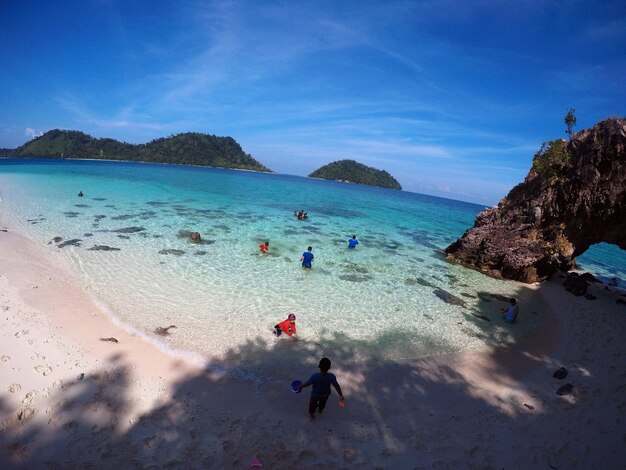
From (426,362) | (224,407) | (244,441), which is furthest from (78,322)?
(426,362)

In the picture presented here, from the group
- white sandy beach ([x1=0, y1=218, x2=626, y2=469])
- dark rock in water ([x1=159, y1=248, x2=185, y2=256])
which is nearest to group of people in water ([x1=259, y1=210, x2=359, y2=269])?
dark rock in water ([x1=159, y1=248, x2=185, y2=256])

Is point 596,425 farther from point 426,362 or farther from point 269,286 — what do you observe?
point 269,286

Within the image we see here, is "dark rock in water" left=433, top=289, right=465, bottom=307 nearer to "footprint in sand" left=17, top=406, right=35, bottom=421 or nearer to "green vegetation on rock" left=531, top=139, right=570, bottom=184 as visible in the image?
"green vegetation on rock" left=531, top=139, right=570, bottom=184

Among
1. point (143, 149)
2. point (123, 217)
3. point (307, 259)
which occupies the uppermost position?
point (143, 149)

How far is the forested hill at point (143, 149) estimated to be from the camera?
142100 millimetres

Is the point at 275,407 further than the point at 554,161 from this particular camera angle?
No

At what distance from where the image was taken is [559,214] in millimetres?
19797

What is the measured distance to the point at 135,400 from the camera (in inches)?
286

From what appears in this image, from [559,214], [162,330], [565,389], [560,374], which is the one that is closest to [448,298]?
[560,374]

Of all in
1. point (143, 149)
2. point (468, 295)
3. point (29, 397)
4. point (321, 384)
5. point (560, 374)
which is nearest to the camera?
point (29, 397)

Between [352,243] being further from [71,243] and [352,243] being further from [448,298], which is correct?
[71,243]

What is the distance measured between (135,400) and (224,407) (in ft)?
6.88

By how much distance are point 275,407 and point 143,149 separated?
198 metres

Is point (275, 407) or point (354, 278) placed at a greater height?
point (354, 278)
